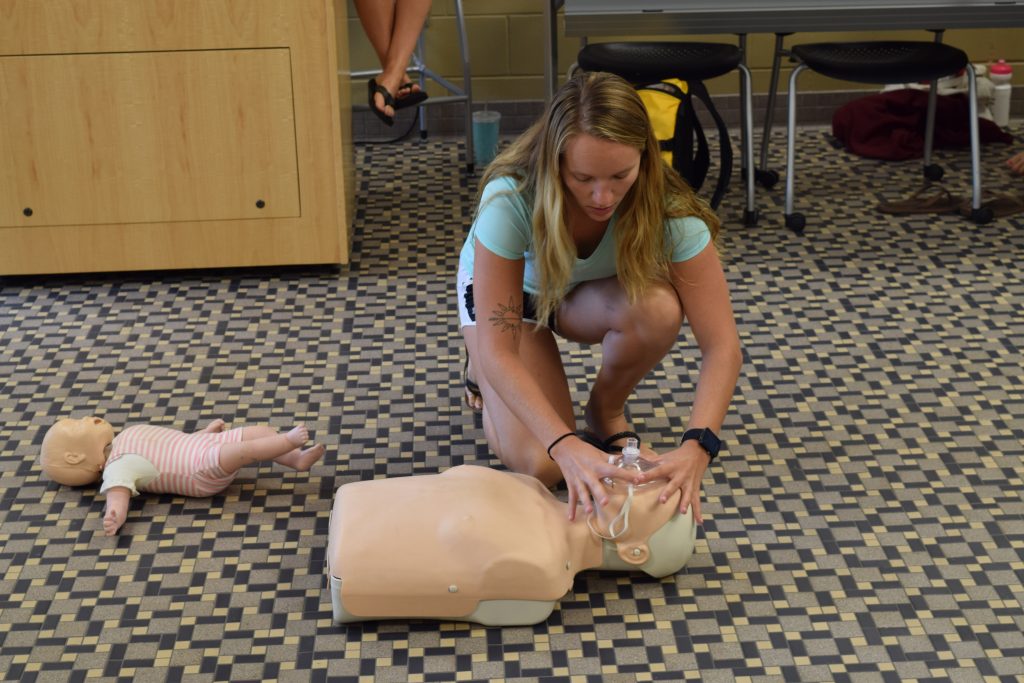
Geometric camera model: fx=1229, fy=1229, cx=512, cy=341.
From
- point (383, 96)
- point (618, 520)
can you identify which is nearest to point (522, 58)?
point (383, 96)

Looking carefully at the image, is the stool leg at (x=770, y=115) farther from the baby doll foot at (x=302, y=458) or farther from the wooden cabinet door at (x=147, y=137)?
the baby doll foot at (x=302, y=458)

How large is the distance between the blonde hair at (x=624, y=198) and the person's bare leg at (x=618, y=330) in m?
0.05

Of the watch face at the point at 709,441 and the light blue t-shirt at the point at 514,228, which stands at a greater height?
the light blue t-shirt at the point at 514,228

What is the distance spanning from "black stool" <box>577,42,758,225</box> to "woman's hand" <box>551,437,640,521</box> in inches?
72.8

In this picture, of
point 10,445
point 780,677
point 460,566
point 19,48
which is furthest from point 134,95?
point 780,677

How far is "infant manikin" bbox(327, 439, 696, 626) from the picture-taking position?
6.43 ft

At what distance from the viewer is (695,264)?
2137mm

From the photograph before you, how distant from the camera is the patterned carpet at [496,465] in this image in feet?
6.48

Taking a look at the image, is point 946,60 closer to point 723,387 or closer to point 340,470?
point 723,387

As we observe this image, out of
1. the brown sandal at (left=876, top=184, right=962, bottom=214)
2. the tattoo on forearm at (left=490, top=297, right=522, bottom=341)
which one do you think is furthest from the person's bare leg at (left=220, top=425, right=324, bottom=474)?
the brown sandal at (left=876, top=184, right=962, bottom=214)

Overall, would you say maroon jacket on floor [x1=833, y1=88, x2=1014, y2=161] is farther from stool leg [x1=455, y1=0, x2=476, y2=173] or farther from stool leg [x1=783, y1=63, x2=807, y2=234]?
stool leg [x1=455, y1=0, x2=476, y2=173]

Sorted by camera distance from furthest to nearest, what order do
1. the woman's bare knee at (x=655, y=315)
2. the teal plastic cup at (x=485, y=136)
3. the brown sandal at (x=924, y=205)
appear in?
1. the teal plastic cup at (x=485, y=136)
2. the brown sandal at (x=924, y=205)
3. the woman's bare knee at (x=655, y=315)

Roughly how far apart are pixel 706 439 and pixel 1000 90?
3069 mm

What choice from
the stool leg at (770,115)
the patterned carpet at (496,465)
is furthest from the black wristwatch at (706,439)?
the stool leg at (770,115)
